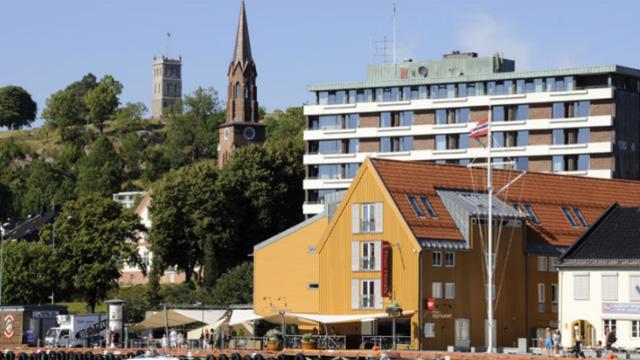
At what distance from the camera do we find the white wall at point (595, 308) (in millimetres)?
90750

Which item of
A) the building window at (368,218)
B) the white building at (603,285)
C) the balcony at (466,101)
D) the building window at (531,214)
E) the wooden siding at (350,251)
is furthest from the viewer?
the balcony at (466,101)

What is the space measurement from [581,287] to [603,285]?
5.62 ft

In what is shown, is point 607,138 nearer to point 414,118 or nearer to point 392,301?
point 414,118

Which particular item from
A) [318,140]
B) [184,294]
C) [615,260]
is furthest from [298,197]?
[615,260]

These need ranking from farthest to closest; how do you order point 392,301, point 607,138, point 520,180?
1. point 607,138
2. point 520,180
3. point 392,301

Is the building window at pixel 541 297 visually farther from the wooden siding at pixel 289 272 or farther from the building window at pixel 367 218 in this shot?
the wooden siding at pixel 289 272

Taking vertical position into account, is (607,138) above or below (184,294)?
above

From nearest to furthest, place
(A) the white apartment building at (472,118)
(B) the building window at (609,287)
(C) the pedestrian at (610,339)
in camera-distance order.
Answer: (C) the pedestrian at (610,339)
(B) the building window at (609,287)
(A) the white apartment building at (472,118)

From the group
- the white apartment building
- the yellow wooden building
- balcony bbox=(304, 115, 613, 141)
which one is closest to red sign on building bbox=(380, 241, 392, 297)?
the yellow wooden building

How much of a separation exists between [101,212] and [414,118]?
34235mm

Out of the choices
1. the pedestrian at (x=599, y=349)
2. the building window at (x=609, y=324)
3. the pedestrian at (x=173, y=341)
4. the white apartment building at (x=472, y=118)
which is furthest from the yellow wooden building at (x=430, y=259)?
the white apartment building at (x=472, y=118)

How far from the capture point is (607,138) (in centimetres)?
14375

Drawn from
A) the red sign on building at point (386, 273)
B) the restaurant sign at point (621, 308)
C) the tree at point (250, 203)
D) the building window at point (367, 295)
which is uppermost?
the tree at point (250, 203)

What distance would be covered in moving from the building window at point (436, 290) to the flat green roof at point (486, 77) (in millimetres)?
50158
